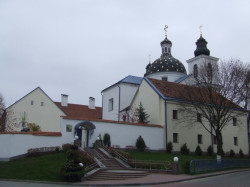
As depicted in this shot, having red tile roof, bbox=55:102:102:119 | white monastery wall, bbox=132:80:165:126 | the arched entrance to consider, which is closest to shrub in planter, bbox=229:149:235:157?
white monastery wall, bbox=132:80:165:126

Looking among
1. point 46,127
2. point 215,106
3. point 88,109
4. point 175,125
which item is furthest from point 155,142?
point 88,109

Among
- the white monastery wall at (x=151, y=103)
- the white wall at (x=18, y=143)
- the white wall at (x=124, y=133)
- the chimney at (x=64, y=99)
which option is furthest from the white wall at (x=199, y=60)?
the white wall at (x=18, y=143)

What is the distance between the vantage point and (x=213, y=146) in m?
35.8

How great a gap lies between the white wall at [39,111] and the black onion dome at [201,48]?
25943 millimetres

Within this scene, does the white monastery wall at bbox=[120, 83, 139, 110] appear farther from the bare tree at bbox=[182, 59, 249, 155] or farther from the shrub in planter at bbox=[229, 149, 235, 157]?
the shrub in planter at bbox=[229, 149, 235, 157]

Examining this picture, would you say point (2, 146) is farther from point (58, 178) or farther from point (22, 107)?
point (22, 107)

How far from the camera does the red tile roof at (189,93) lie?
31734 millimetres

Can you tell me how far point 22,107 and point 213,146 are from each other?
27576 mm

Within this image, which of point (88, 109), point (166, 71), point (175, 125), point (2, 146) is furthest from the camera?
point (88, 109)

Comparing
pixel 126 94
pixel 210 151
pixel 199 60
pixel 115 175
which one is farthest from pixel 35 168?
pixel 199 60

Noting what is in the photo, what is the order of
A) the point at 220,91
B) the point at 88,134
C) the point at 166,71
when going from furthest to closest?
the point at 166,71, the point at 220,91, the point at 88,134

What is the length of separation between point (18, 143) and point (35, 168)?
5.06m

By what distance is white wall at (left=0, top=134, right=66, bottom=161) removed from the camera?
78.5 feet

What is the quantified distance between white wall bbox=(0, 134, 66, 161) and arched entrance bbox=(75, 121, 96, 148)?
3.45 meters
